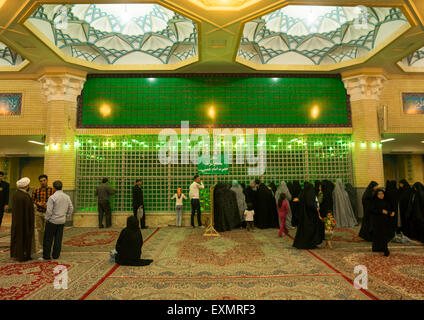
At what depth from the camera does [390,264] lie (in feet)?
11.9

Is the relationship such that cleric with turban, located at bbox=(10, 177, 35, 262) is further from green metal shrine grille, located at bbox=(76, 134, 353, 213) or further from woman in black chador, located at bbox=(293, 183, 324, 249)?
woman in black chador, located at bbox=(293, 183, 324, 249)

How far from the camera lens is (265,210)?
6.62 m

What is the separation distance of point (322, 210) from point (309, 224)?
48 cm

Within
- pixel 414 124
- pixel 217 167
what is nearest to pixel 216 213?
pixel 217 167

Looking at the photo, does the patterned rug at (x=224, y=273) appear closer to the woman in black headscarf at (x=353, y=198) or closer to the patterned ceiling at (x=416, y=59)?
the woman in black headscarf at (x=353, y=198)

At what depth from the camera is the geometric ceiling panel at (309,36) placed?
268 inches

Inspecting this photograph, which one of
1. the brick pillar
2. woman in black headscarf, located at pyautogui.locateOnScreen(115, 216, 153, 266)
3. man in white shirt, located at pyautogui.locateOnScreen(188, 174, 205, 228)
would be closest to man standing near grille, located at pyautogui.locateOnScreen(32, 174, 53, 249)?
woman in black headscarf, located at pyautogui.locateOnScreen(115, 216, 153, 266)

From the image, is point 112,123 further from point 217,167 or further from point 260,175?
point 260,175

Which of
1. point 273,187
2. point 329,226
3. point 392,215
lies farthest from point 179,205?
point 392,215

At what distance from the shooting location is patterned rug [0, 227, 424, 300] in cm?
273

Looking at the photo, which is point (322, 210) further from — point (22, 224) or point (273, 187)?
point (22, 224)

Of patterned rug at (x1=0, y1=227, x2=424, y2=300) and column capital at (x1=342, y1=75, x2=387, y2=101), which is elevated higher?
column capital at (x1=342, y1=75, x2=387, y2=101)

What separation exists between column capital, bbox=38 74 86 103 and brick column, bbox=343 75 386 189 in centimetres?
800

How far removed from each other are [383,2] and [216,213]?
553 cm
